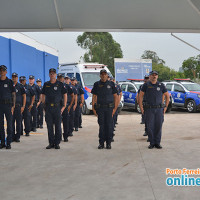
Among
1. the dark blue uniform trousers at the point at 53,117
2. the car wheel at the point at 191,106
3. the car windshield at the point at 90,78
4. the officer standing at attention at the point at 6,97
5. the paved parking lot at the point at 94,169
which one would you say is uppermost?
the car windshield at the point at 90,78

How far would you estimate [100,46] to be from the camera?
222 ft

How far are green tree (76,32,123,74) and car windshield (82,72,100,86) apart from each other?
5089 centimetres

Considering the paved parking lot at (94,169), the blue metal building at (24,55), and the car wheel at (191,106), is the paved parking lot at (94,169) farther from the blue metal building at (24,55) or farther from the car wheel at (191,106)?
the blue metal building at (24,55)

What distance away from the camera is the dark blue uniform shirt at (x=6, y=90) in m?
7.20

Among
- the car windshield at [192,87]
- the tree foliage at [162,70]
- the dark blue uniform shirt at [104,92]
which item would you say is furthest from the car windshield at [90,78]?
the tree foliage at [162,70]

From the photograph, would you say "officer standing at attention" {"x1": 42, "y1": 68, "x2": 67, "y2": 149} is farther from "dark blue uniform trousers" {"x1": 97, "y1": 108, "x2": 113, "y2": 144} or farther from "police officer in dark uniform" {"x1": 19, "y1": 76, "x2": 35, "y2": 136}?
"police officer in dark uniform" {"x1": 19, "y1": 76, "x2": 35, "y2": 136}

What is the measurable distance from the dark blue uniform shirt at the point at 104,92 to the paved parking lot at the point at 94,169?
3.79ft

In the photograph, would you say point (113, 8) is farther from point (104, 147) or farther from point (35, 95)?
point (35, 95)

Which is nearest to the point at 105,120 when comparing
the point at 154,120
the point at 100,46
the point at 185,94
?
the point at 154,120

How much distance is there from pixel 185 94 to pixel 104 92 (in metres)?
10.8

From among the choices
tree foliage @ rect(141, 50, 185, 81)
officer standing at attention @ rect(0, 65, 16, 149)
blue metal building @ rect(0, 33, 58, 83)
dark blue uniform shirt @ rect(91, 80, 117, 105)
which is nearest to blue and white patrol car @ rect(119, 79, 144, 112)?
blue metal building @ rect(0, 33, 58, 83)

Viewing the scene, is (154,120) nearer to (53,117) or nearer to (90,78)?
(53,117)

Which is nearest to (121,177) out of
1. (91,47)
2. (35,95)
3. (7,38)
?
(35,95)

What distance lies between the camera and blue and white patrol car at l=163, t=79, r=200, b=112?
55.2 ft
